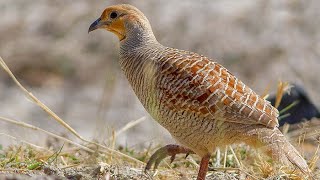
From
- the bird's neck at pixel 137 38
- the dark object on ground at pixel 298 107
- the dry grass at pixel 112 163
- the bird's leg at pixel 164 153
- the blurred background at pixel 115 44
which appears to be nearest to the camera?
the dry grass at pixel 112 163

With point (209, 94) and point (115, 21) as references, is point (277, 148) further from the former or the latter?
Answer: point (115, 21)

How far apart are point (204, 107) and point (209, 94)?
4.3 inches

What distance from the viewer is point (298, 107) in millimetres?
9711

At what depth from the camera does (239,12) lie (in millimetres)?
15031

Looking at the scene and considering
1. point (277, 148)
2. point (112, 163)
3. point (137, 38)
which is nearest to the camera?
point (277, 148)

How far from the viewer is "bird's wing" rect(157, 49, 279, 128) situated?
689 centimetres

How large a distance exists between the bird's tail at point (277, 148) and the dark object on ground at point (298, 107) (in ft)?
8.61

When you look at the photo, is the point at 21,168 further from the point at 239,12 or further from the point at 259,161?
the point at 239,12

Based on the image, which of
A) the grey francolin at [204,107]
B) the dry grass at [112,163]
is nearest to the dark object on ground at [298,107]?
the dry grass at [112,163]

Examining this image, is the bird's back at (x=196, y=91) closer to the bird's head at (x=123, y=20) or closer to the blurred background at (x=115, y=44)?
the bird's head at (x=123, y=20)

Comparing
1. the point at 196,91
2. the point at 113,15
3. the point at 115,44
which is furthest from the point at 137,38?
the point at 115,44

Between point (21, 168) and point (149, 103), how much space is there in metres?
1.07

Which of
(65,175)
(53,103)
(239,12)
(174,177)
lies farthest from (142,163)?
(239,12)

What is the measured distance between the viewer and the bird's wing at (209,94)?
6.89 meters
